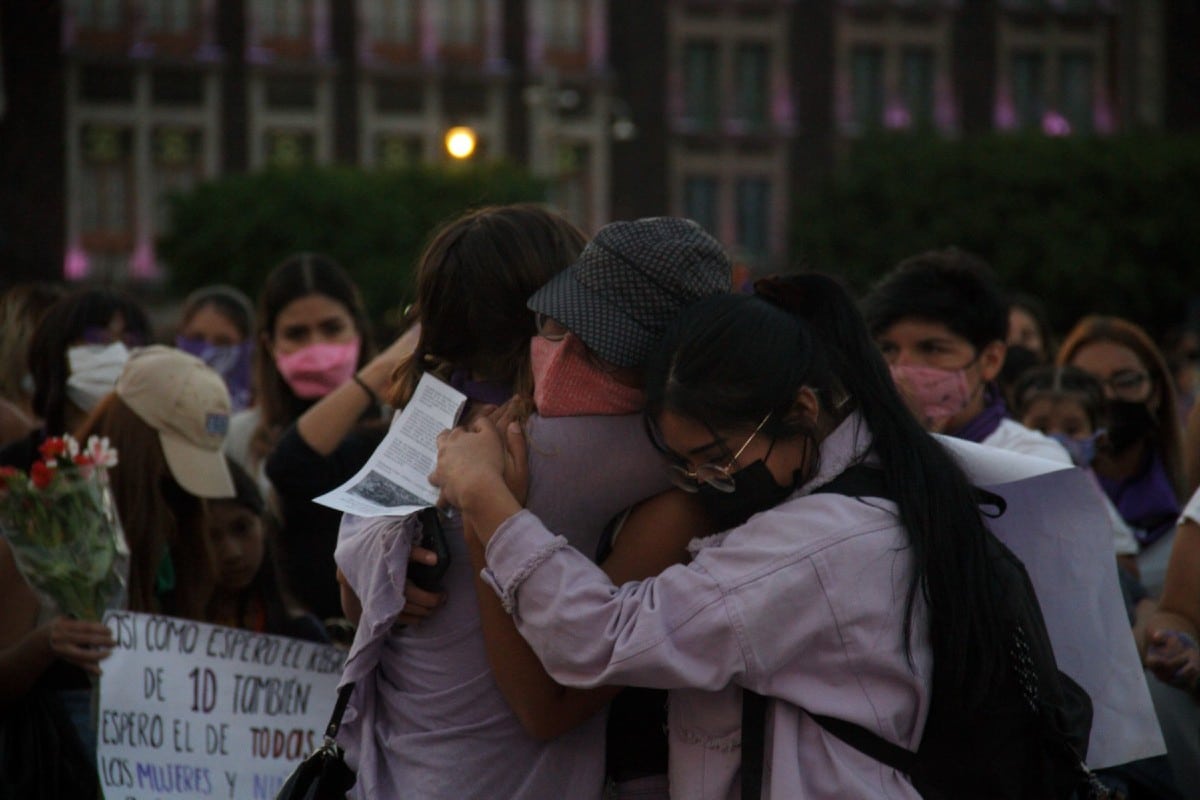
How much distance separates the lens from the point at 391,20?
40.7 m

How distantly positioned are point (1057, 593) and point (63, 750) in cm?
257

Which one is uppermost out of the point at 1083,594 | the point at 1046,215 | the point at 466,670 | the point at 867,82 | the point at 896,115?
the point at 867,82

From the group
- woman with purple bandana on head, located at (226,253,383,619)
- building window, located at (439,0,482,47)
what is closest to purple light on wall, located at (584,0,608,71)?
building window, located at (439,0,482,47)

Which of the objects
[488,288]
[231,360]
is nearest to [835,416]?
[488,288]

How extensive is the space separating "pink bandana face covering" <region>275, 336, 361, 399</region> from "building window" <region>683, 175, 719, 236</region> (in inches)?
1464

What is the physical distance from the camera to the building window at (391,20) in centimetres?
4044

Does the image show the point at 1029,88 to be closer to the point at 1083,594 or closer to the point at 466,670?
the point at 1083,594

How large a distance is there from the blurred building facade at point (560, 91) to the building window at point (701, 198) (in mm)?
58

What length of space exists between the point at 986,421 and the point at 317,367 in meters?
2.34

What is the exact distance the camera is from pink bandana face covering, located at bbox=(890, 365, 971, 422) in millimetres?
4516

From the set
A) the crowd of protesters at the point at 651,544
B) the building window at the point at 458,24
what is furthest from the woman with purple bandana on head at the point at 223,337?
the building window at the point at 458,24

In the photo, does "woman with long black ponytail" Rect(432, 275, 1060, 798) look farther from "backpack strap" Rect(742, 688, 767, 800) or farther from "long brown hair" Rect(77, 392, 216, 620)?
"long brown hair" Rect(77, 392, 216, 620)

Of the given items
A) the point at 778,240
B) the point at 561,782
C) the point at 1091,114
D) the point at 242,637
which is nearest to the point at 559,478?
the point at 561,782

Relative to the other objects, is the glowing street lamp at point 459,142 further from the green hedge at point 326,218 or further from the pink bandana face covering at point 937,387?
the pink bandana face covering at point 937,387
